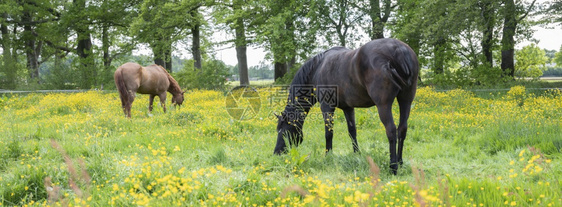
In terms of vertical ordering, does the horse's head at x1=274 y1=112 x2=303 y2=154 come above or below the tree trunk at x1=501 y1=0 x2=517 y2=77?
below

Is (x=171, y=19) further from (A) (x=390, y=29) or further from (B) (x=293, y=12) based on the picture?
(A) (x=390, y=29)

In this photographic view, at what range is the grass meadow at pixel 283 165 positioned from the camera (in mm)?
2879

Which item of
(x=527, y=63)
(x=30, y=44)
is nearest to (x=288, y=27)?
(x=30, y=44)

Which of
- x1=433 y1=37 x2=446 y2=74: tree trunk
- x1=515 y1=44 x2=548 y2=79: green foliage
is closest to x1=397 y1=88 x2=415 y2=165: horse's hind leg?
x1=433 y1=37 x2=446 y2=74: tree trunk

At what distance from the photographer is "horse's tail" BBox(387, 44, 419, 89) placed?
13.3ft

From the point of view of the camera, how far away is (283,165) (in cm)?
455

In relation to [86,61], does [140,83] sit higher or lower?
lower

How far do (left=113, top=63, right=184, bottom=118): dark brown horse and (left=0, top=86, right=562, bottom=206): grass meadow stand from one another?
1702 millimetres

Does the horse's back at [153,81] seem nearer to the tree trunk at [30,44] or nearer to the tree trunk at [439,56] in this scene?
the tree trunk at [439,56]

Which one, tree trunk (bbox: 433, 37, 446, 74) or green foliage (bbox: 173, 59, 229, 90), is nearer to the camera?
tree trunk (bbox: 433, 37, 446, 74)

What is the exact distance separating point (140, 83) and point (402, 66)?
8802 mm

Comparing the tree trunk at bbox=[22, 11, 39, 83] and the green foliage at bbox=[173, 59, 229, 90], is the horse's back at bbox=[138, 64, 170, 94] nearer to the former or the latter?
the green foliage at bbox=[173, 59, 229, 90]

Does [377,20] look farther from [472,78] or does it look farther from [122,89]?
[122,89]

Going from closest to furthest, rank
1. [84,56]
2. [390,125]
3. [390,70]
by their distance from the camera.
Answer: [390,70] → [390,125] → [84,56]
